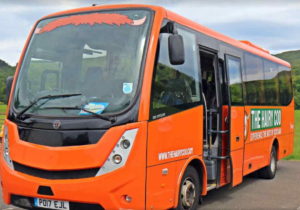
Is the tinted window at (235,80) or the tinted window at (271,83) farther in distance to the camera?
the tinted window at (271,83)

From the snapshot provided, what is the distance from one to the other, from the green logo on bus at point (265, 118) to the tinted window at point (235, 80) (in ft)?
2.89

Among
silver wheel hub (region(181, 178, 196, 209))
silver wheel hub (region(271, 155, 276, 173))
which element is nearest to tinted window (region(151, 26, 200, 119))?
silver wheel hub (region(181, 178, 196, 209))

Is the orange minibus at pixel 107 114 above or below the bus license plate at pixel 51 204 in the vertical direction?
above

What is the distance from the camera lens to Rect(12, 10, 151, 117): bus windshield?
5.55 meters

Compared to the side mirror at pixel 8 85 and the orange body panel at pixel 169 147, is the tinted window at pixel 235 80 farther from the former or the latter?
the side mirror at pixel 8 85

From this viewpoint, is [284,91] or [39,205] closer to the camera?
[39,205]

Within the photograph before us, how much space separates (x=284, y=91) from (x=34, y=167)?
871 cm

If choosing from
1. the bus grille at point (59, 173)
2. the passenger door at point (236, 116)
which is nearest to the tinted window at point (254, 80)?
the passenger door at point (236, 116)

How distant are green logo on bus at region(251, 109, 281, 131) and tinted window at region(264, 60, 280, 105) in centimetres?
26

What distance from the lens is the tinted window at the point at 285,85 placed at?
1223cm

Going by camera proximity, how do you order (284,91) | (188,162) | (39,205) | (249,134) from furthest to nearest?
(284,91) < (249,134) < (188,162) < (39,205)

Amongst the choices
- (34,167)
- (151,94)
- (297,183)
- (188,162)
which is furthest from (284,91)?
(34,167)

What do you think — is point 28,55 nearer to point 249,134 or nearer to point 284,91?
point 249,134

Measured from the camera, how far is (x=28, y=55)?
21.3ft
